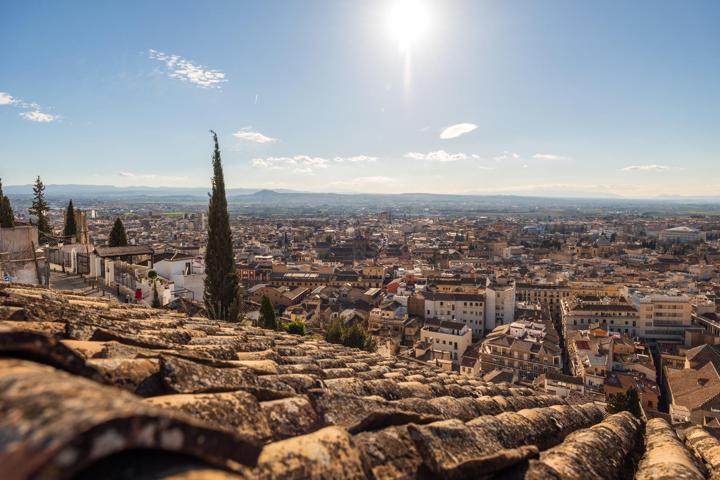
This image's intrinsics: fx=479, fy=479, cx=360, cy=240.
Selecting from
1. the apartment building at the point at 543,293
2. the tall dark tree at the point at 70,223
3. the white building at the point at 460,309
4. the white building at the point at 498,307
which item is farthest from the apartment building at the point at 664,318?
the tall dark tree at the point at 70,223

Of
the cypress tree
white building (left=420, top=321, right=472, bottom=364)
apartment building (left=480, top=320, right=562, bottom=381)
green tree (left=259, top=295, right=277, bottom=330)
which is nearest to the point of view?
the cypress tree

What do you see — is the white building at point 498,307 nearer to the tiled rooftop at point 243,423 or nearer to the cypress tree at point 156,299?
the cypress tree at point 156,299

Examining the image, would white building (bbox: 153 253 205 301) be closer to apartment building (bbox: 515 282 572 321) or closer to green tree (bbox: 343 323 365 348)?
green tree (bbox: 343 323 365 348)

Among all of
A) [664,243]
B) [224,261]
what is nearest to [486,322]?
[224,261]

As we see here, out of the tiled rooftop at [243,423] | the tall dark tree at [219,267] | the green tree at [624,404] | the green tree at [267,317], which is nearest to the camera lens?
the tiled rooftop at [243,423]

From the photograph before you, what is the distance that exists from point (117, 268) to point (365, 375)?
13031mm

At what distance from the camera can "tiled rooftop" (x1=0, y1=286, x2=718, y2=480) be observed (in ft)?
3.76

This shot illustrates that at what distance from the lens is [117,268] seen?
1539 centimetres

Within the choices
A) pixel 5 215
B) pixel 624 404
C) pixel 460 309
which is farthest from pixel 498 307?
pixel 5 215

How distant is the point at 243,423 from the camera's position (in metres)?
2.15

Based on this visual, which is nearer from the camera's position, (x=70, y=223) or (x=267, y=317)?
(x=267, y=317)

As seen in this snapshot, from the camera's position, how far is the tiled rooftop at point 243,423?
45.1 inches

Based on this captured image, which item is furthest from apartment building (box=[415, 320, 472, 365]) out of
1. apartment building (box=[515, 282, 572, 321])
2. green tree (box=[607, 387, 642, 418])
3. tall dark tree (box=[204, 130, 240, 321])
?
apartment building (box=[515, 282, 572, 321])

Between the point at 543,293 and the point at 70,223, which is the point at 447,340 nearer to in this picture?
the point at 543,293
